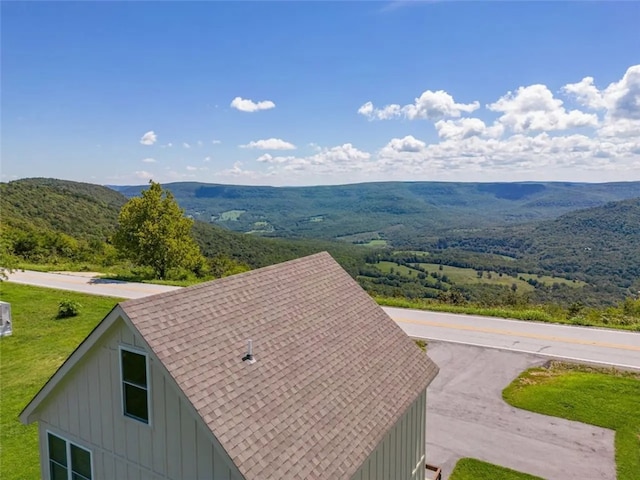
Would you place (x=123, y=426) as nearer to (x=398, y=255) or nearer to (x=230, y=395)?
(x=230, y=395)

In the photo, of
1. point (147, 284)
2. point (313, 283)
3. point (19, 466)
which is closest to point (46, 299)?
point (147, 284)

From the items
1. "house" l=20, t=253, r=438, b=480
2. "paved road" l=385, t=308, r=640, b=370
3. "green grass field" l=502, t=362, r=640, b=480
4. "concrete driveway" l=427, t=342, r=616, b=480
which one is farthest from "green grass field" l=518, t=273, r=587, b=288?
"house" l=20, t=253, r=438, b=480

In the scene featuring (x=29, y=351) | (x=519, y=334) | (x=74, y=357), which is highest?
(x=74, y=357)

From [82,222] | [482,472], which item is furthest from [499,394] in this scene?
[82,222]

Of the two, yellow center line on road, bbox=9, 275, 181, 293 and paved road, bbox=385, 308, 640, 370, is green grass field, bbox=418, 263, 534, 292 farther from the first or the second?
yellow center line on road, bbox=9, 275, 181, 293

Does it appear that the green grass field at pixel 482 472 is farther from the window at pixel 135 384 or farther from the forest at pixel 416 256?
A: the forest at pixel 416 256

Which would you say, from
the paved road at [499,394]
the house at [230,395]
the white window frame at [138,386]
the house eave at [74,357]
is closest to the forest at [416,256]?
the paved road at [499,394]

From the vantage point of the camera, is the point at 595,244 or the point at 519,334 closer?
the point at 519,334
